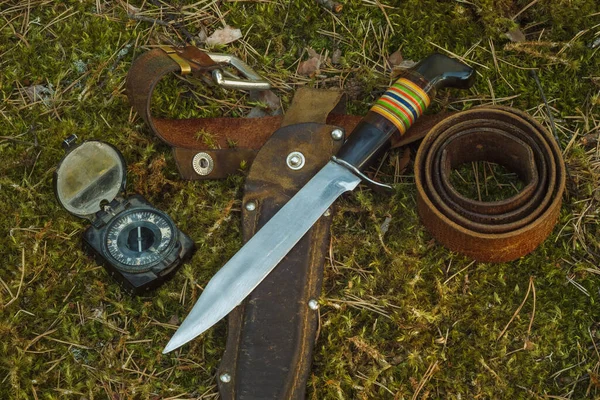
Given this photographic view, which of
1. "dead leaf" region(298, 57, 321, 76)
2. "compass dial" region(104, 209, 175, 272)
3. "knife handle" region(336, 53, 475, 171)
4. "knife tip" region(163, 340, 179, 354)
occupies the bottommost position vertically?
"knife tip" region(163, 340, 179, 354)

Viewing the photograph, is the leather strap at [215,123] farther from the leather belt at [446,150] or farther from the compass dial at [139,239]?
the compass dial at [139,239]

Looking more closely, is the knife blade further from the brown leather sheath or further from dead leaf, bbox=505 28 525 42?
dead leaf, bbox=505 28 525 42

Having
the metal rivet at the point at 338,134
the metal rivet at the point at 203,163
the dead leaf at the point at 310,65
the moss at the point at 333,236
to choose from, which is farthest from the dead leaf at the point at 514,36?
the metal rivet at the point at 203,163

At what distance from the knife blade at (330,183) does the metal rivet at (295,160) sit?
0.51ft

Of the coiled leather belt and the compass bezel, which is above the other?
the coiled leather belt

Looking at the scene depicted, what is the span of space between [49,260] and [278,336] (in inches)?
50.8

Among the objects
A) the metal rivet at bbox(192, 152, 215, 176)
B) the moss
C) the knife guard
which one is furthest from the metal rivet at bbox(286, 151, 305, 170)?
the metal rivet at bbox(192, 152, 215, 176)

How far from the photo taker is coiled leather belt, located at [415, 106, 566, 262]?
3432 millimetres

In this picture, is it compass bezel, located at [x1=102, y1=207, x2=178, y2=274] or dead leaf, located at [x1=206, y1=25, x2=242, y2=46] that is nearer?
compass bezel, located at [x1=102, y1=207, x2=178, y2=274]

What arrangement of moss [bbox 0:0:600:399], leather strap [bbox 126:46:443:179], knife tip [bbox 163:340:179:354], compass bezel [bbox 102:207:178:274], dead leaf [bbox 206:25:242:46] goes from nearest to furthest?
knife tip [bbox 163:340:179:354] < moss [bbox 0:0:600:399] < compass bezel [bbox 102:207:178:274] < leather strap [bbox 126:46:443:179] < dead leaf [bbox 206:25:242:46]

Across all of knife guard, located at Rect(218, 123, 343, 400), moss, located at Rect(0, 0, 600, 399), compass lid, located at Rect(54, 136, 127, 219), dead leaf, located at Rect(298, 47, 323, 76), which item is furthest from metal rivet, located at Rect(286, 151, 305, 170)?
compass lid, located at Rect(54, 136, 127, 219)

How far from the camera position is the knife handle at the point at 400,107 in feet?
12.0

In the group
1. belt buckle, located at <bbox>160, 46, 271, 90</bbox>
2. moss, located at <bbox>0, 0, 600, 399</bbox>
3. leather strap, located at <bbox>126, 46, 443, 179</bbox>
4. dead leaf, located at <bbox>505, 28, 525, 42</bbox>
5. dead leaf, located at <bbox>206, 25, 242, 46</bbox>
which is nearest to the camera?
moss, located at <bbox>0, 0, 600, 399</bbox>

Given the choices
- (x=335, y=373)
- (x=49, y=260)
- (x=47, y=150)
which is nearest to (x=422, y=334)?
(x=335, y=373)
